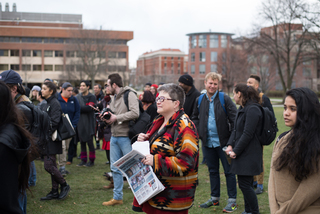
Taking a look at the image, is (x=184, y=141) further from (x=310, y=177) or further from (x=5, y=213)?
→ (x=5, y=213)

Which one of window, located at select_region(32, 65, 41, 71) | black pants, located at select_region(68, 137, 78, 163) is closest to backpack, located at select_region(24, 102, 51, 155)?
black pants, located at select_region(68, 137, 78, 163)

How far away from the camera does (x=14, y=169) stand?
2166mm

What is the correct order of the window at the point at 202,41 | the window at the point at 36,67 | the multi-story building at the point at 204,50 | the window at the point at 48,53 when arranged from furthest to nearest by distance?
the window at the point at 202,41, the multi-story building at the point at 204,50, the window at the point at 48,53, the window at the point at 36,67

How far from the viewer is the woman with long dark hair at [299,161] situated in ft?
7.14

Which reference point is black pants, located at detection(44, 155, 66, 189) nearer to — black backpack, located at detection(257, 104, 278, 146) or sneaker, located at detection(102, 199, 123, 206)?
sneaker, located at detection(102, 199, 123, 206)

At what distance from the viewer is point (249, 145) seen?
4.52 m

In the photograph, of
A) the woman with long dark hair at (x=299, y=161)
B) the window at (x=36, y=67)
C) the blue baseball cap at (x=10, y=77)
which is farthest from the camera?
the window at (x=36, y=67)

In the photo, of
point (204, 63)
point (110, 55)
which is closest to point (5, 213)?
point (110, 55)

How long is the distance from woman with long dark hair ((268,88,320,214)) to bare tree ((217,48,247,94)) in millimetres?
51145

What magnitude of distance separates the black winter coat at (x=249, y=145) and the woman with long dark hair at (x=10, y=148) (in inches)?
123

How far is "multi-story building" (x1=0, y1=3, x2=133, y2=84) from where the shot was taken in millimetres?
58344

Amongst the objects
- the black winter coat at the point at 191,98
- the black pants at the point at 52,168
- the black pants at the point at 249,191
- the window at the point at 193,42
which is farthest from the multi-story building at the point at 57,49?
the black pants at the point at 249,191

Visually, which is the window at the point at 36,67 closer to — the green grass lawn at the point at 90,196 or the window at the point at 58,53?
the window at the point at 58,53

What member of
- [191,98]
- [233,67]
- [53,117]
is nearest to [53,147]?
[53,117]
